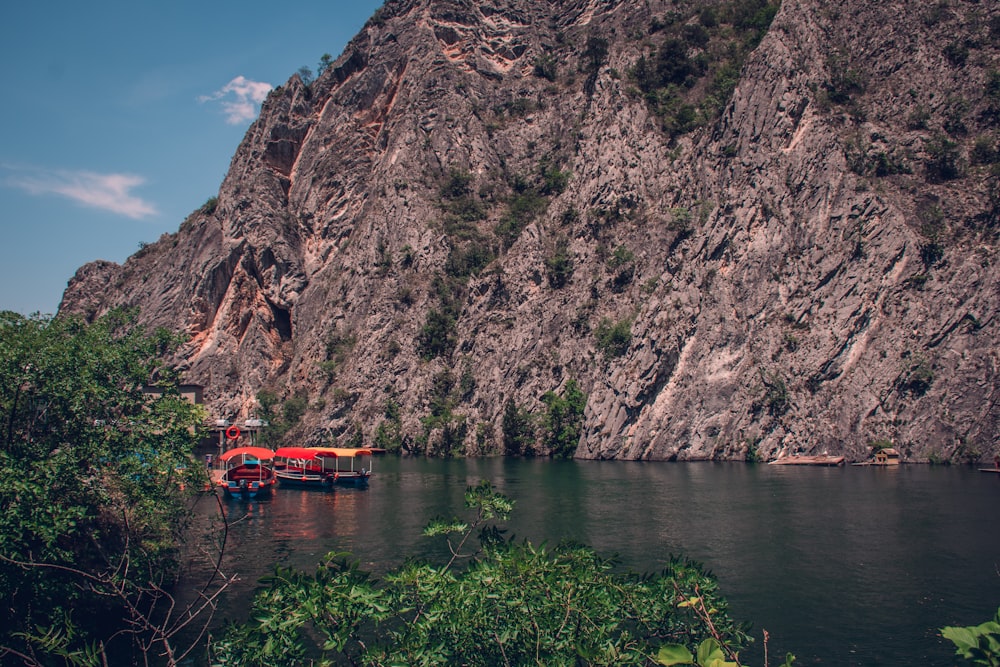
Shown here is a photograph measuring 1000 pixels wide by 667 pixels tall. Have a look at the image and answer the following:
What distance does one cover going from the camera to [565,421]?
2603 inches

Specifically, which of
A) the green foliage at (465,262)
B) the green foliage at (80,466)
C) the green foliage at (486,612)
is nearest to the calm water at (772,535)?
the green foliage at (80,466)

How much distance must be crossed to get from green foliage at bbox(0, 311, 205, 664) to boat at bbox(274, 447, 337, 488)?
90.1 feet

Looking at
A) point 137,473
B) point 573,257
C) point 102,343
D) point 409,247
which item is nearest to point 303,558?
point 137,473

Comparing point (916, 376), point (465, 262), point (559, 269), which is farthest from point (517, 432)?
point (916, 376)

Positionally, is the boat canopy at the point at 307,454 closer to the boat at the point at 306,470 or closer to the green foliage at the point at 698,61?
the boat at the point at 306,470

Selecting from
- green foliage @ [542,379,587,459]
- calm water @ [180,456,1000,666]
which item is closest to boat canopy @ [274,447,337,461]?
calm water @ [180,456,1000,666]

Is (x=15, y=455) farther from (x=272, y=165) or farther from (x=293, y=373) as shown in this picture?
(x=272, y=165)

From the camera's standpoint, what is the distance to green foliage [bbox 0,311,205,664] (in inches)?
511

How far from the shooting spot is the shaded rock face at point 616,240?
5484cm

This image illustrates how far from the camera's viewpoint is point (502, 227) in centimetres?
8394

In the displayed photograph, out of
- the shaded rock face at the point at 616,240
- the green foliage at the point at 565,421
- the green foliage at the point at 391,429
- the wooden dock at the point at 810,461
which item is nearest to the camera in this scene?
the wooden dock at the point at 810,461

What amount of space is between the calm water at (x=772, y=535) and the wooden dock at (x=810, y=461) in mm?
3325

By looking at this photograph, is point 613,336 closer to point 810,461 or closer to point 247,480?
point 810,461

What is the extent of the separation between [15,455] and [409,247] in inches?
2763
